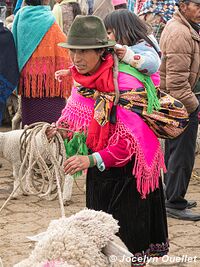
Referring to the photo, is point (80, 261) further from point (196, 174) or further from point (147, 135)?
point (196, 174)

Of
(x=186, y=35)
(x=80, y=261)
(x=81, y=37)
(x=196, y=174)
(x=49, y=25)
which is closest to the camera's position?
(x=80, y=261)

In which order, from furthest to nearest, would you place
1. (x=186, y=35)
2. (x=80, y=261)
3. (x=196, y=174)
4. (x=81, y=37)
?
1. (x=196, y=174)
2. (x=186, y=35)
3. (x=81, y=37)
4. (x=80, y=261)

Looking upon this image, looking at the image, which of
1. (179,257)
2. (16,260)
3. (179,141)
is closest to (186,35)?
(179,141)

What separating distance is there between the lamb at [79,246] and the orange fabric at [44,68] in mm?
3832

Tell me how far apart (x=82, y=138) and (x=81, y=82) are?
12.9 inches

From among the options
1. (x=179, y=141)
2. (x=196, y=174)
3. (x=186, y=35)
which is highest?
(x=186, y=35)

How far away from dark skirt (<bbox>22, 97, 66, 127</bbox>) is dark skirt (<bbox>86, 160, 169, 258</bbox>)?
9.68 feet

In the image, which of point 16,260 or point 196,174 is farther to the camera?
point 196,174

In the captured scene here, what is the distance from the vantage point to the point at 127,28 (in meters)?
3.88

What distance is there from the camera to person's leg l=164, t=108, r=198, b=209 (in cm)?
587

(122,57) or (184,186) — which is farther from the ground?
(122,57)

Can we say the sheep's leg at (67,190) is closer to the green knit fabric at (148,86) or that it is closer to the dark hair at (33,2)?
the dark hair at (33,2)

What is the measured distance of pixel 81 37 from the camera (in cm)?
367

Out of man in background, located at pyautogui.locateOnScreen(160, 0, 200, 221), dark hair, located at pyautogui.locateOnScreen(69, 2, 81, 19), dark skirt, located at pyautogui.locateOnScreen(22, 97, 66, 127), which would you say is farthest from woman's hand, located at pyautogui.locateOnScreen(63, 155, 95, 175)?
dark hair, located at pyautogui.locateOnScreen(69, 2, 81, 19)
